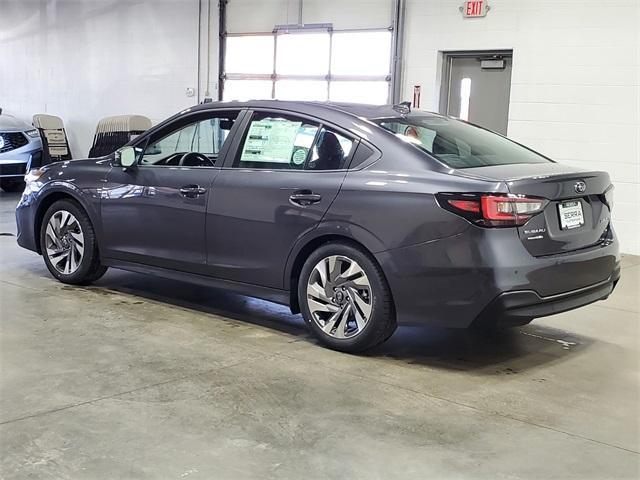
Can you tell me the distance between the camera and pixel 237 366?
396cm

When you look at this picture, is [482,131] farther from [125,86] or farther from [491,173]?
[125,86]

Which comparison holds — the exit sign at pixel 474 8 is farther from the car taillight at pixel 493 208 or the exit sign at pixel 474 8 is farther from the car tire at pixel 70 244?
the car taillight at pixel 493 208

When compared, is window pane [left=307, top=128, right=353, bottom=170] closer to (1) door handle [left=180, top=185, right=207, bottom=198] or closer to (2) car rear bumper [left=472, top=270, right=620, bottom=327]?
(1) door handle [left=180, top=185, right=207, bottom=198]

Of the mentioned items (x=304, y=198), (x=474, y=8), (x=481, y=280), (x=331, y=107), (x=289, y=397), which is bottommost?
(x=289, y=397)

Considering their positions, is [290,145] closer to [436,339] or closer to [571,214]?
[436,339]

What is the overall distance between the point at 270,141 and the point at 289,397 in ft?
5.71

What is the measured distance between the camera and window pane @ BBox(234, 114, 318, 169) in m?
4.45

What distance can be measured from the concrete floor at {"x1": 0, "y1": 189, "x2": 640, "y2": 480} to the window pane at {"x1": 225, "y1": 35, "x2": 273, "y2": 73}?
6.55m

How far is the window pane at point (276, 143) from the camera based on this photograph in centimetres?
445

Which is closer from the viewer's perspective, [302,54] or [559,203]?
[559,203]

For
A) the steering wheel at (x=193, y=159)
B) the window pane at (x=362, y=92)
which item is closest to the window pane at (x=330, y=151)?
the steering wheel at (x=193, y=159)

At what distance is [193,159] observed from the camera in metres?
5.12

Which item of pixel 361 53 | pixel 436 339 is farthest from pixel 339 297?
pixel 361 53

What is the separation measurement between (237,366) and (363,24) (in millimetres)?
6967
